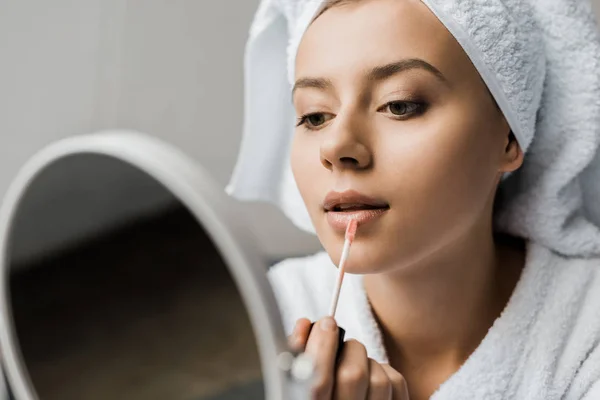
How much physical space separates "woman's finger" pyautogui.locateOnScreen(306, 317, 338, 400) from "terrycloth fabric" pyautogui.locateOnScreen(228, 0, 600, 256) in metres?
0.37

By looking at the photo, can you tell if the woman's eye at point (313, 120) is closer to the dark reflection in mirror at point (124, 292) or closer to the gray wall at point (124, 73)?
the dark reflection in mirror at point (124, 292)

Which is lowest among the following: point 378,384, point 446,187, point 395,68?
point 378,384

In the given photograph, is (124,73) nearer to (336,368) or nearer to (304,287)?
(304,287)

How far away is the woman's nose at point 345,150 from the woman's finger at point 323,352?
205 mm

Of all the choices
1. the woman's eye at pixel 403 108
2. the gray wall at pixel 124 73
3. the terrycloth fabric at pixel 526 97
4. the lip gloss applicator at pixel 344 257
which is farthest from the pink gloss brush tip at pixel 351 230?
the gray wall at pixel 124 73

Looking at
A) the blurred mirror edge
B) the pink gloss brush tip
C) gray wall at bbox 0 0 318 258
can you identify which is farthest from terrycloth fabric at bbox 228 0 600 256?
the blurred mirror edge

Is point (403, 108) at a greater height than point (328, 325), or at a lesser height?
greater

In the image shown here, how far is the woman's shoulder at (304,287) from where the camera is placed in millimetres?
968

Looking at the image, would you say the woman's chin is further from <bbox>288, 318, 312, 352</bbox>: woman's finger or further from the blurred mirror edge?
the blurred mirror edge

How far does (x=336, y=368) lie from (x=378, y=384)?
0.04 metres

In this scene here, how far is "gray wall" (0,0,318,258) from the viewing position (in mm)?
1208

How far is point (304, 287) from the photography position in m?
1.00

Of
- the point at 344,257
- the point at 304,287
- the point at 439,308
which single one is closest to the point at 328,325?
the point at 344,257

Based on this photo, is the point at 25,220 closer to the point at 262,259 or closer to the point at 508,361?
the point at 262,259
